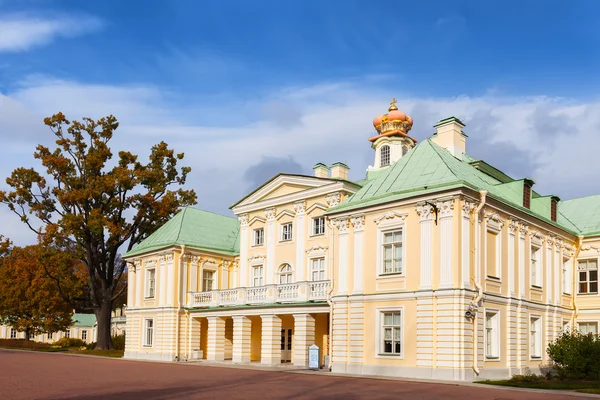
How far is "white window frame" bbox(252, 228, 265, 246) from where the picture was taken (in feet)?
123

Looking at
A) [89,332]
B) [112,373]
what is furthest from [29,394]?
[89,332]

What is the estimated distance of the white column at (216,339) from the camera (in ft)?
119

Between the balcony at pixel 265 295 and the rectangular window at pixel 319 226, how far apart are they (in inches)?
139

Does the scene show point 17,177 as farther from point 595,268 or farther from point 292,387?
point 595,268

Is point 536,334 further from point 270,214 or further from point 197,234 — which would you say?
point 197,234

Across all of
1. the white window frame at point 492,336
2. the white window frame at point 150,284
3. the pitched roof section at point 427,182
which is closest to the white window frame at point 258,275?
the white window frame at point 150,284

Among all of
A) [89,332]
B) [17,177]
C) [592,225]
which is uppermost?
[17,177]

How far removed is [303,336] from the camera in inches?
1193

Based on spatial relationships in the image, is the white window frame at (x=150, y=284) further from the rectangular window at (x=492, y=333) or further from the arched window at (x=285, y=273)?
the rectangular window at (x=492, y=333)

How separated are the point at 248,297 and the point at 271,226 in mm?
4346

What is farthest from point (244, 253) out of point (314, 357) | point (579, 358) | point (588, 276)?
point (579, 358)

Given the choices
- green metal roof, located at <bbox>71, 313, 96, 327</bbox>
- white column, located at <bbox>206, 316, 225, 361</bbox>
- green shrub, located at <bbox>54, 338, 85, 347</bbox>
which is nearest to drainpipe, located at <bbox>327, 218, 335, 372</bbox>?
white column, located at <bbox>206, 316, 225, 361</bbox>

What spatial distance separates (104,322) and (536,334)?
31.5m

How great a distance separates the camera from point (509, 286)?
2592 centimetres
